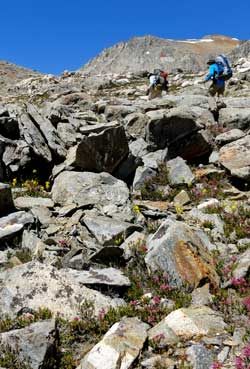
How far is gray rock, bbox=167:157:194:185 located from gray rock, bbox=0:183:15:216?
4.32m

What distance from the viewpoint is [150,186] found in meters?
12.8

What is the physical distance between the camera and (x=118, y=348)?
6.20 m

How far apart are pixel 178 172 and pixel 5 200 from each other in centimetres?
480

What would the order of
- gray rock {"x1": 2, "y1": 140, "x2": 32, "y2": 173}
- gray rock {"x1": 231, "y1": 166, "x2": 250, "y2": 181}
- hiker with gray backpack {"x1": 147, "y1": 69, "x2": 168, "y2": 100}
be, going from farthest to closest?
hiker with gray backpack {"x1": 147, "y1": 69, "x2": 168, "y2": 100}, gray rock {"x1": 2, "y1": 140, "x2": 32, "y2": 173}, gray rock {"x1": 231, "y1": 166, "x2": 250, "y2": 181}

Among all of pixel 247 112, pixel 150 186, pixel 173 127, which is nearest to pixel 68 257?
pixel 150 186

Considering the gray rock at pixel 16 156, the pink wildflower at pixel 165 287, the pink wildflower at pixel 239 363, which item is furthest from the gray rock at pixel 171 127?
the pink wildflower at pixel 239 363

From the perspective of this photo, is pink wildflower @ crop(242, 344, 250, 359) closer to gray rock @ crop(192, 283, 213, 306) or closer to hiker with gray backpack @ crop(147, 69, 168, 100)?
gray rock @ crop(192, 283, 213, 306)

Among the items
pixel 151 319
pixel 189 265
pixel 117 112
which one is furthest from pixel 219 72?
pixel 151 319

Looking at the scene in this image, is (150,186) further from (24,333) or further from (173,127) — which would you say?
(24,333)

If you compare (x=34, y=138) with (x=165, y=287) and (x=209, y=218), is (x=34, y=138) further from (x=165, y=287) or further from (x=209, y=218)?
(x=165, y=287)

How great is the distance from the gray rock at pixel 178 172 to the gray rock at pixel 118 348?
21.4 feet

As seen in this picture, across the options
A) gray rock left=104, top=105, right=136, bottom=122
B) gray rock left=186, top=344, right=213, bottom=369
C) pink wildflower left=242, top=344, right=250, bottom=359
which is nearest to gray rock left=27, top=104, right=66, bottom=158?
gray rock left=104, top=105, right=136, bottom=122

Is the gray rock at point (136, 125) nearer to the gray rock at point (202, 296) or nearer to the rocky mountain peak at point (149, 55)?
the gray rock at point (202, 296)

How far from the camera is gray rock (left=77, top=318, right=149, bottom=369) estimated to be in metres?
6.05
